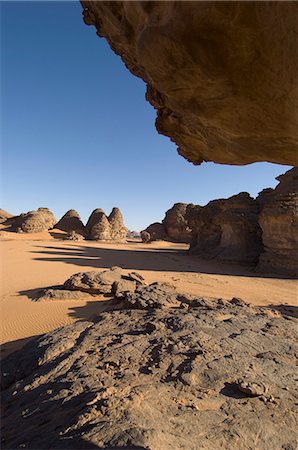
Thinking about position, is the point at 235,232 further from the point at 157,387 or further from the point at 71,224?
Answer: the point at 71,224

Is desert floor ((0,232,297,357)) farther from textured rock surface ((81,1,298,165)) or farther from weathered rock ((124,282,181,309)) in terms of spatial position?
textured rock surface ((81,1,298,165))

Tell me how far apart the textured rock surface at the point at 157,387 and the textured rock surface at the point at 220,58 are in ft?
8.76

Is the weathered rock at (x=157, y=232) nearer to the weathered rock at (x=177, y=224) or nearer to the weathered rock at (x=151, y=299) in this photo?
the weathered rock at (x=177, y=224)

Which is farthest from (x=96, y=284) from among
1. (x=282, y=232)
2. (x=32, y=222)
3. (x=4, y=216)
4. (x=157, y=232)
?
(x=4, y=216)

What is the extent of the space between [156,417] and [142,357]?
46.9 inches

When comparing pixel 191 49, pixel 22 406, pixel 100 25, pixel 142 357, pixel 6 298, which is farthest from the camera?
pixel 6 298

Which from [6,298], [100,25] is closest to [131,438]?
[100,25]

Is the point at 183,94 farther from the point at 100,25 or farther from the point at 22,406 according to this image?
the point at 22,406

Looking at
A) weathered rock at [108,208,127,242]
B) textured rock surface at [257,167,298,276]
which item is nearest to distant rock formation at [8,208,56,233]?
weathered rock at [108,208,127,242]

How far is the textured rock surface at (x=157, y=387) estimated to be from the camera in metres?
2.14

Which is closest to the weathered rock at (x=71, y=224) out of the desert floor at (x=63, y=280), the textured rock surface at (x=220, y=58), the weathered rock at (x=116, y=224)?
the weathered rock at (x=116, y=224)

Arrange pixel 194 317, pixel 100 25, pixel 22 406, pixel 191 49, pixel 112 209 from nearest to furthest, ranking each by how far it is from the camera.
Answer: pixel 191 49 → pixel 100 25 → pixel 22 406 → pixel 194 317 → pixel 112 209

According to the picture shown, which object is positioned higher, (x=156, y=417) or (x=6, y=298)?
(x=156, y=417)

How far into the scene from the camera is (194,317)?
4.82 metres
